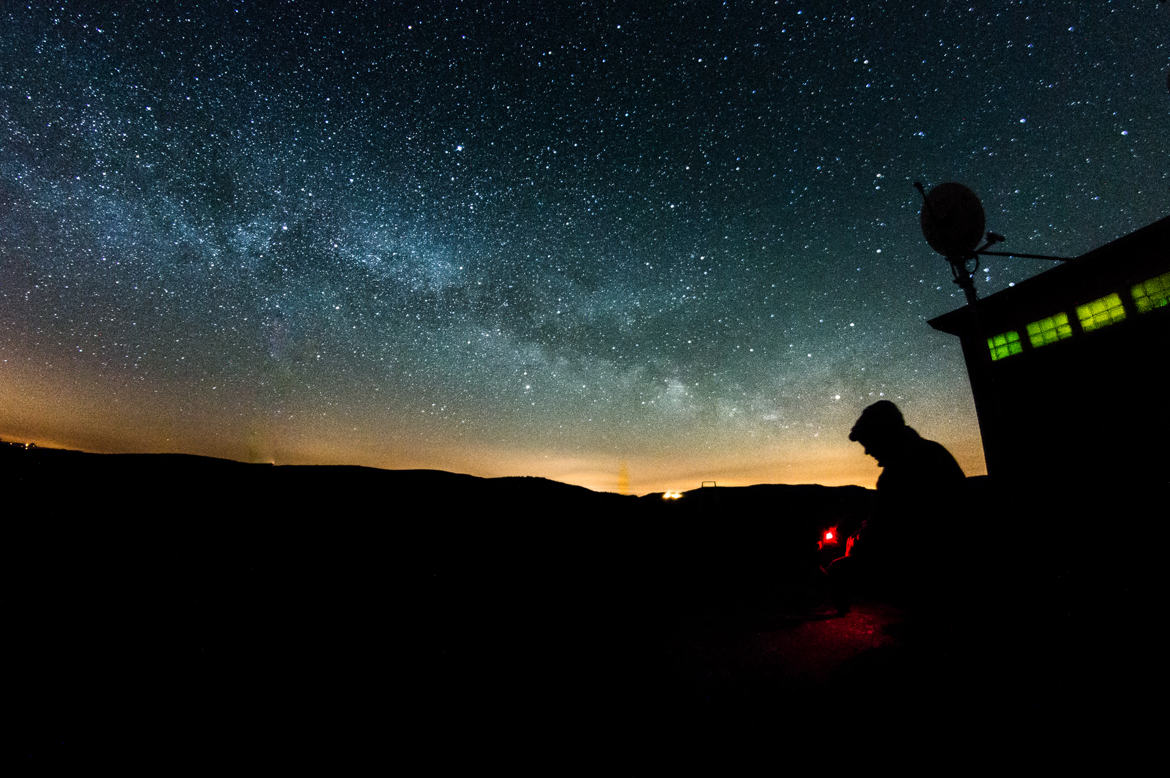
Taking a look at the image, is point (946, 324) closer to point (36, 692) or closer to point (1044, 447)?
point (1044, 447)

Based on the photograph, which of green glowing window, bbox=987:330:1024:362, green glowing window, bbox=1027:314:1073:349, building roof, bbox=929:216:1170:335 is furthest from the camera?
green glowing window, bbox=987:330:1024:362

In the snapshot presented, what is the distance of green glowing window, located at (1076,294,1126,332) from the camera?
862cm

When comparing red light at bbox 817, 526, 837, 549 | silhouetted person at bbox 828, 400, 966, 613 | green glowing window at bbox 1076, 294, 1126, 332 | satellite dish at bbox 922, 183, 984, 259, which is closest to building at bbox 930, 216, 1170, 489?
green glowing window at bbox 1076, 294, 1126, 332

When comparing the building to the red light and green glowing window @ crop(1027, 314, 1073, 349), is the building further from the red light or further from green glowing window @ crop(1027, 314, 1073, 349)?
the red light

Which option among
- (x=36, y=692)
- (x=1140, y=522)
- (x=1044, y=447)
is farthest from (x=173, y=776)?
(x=1044, y=447)

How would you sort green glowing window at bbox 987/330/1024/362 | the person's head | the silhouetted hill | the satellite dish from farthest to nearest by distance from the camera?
green glowing window at bbox 987/330/1024/362, the satellite dish, the person's head, the silhouetted hill

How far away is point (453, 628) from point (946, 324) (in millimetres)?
13895

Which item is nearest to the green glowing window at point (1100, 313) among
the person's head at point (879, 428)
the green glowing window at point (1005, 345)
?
the green glowing window at point (1005, 345)

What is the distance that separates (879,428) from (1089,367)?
34.4 feet

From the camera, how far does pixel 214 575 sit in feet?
11.5

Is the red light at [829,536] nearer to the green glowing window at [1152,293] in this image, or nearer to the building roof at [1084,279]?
the building roof at [1084,279]

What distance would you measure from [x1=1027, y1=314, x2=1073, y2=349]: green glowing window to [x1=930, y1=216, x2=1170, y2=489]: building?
0.05 feet

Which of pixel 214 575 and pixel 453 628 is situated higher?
pixel 214 575

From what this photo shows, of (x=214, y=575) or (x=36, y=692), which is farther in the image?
(x=214, y=575)
